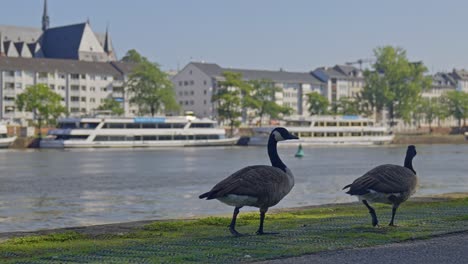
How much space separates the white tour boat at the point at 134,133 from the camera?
4584 inches

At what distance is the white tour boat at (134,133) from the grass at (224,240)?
97.7 m

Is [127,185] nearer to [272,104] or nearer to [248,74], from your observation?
[272,104]

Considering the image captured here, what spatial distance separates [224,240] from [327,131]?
12521cm

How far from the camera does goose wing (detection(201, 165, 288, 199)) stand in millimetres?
14977

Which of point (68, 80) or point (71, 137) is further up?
A: point (68, 80)

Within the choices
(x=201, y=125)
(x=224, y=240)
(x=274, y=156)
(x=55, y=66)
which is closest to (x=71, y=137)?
(x=201, y=125)

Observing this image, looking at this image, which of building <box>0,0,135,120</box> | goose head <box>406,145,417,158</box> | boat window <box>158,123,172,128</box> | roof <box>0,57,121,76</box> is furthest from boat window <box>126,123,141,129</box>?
goose head <box>406,145,417,158</box>

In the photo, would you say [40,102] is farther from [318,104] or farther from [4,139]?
[318,104]

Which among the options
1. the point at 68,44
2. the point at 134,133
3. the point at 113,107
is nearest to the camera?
the point at 134,133

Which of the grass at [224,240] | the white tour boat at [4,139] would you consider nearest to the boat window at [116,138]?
the white tour boat at [4,139]

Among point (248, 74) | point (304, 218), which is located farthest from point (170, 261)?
point (248, 74)

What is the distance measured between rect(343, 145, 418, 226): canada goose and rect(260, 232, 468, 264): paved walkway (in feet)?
6.99

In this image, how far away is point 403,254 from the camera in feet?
41.0

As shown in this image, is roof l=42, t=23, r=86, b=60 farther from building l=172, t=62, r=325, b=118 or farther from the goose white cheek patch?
the goose white cheek patch
